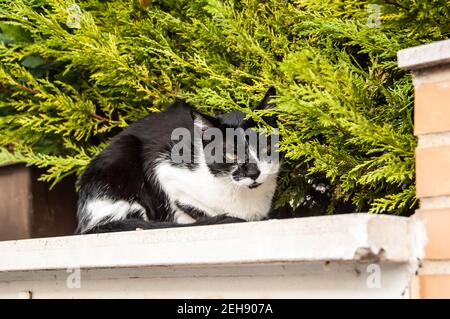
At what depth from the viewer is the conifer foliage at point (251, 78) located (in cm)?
130

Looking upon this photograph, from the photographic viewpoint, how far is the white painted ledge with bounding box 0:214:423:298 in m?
1.04

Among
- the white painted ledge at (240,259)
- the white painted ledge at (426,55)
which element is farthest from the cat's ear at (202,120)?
the white painted ledge at (426,55)

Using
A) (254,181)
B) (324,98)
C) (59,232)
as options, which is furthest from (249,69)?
(59,232)

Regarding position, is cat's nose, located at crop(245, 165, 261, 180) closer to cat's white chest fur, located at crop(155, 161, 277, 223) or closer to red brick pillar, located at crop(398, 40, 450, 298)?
cat's white chest fur, located at crop(155, 161, 277, 223)

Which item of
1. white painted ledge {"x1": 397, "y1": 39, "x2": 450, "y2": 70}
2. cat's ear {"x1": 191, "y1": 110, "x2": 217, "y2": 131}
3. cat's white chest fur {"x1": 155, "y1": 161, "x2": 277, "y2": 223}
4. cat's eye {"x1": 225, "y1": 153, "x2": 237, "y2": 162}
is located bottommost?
white painted ledge {"x1": 397, "y1": 39, "x2": 450, "y2": 70}

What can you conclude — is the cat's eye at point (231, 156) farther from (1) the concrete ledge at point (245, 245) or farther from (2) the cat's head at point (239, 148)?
(1) the concrete ledge at point (245, 245)

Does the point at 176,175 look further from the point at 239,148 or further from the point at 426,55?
the point at 426,55

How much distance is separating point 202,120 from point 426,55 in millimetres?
870

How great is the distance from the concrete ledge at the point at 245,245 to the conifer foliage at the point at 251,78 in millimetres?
228

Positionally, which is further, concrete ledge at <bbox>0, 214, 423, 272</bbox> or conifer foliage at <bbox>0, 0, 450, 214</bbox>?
conifer foliage at <bbox>0, 0, 450, 214</bbox>

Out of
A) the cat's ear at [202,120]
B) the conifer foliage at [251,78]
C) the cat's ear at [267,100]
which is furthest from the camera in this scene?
the cat's ear at [202,120]

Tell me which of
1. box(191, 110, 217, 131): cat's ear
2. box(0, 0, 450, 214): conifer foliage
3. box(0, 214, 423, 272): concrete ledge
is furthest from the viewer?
box(191, 110, 217, 131): cat's ear

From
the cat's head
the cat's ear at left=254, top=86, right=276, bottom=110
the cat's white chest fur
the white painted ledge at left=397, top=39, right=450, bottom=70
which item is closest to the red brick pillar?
the white painted ledge at left=397, top=39, right=450, bottom=70

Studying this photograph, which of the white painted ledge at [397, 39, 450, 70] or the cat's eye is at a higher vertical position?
the cat's eye
